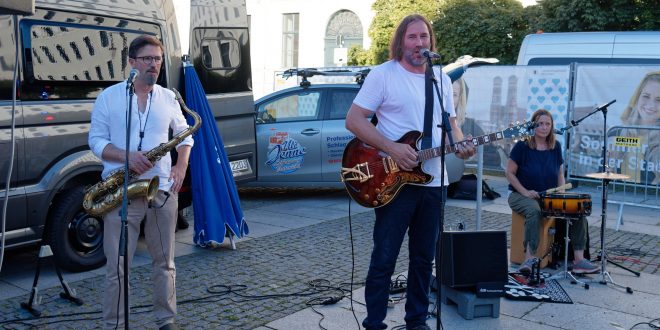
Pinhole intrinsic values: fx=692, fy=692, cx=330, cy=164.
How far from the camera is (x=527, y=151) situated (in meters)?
6.76

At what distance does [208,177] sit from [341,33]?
2241cm

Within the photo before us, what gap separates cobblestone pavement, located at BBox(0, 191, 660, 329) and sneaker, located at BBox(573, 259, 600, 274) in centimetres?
63

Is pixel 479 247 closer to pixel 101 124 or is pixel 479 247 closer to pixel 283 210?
pixel 101 124

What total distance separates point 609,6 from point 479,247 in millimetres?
14118

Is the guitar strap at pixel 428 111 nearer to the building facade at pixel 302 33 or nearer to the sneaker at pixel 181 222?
the sneaker at pixel 181 222

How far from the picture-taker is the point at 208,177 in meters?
7.00

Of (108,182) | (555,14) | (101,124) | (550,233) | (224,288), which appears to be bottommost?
(224,288)

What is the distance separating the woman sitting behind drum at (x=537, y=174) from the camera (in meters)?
6.53

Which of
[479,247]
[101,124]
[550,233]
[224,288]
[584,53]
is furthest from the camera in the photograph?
[584,53]

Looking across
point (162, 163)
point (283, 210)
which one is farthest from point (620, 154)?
point (162, 163)

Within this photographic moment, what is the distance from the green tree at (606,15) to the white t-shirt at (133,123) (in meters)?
15.0

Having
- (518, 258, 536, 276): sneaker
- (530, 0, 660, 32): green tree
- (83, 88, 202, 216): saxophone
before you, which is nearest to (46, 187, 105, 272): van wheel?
(83, 88, 202, 216): saxophone

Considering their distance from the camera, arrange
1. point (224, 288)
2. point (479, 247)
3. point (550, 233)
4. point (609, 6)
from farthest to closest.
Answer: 1. point (609, 6)
2. point (550, 233)
3. point (224, 288)
4. point (479, 247)

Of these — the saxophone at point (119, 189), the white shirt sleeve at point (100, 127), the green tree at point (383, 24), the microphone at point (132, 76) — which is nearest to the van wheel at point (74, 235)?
the saxophone at point (119, 189)
